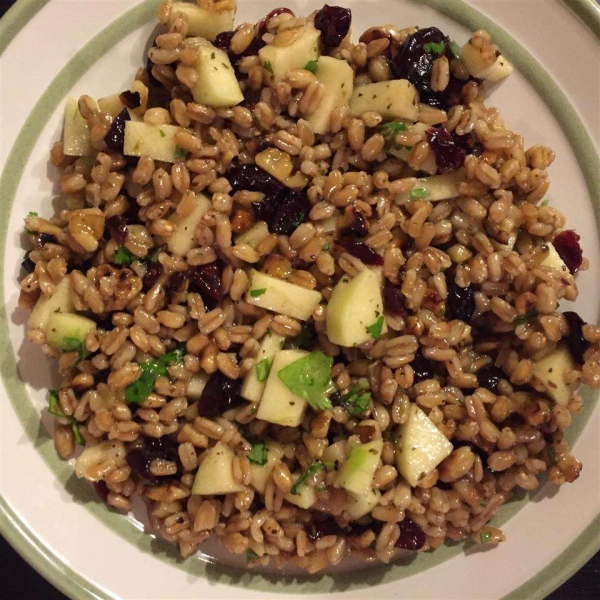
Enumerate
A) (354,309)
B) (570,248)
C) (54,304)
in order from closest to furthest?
(354,309), (54,304), (570,248)

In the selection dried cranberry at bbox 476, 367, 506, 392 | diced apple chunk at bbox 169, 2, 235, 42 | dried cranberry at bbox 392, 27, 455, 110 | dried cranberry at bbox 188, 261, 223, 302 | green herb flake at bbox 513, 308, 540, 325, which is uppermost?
dried cranberry at bbox 392, 27, 455, 110

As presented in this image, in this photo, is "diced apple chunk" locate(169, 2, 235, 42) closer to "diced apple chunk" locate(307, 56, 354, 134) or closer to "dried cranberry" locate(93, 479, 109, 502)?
"diced apple chunk" locate(307, 56, 354, 134)

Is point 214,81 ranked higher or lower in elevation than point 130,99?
higher

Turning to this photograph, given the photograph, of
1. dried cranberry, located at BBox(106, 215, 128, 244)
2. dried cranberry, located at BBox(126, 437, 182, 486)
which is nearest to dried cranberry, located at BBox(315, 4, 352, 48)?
dried cranberry, located at BBox(106, 215, 128, 244)

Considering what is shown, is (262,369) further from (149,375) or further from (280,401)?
(149,375)

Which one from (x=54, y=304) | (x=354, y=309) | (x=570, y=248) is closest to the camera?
(x=354, y=309)

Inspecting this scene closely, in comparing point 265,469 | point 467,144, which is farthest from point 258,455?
point 467,144

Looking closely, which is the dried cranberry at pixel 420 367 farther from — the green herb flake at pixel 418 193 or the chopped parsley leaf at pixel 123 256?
the chopped parsley leaf at pixel 123 256

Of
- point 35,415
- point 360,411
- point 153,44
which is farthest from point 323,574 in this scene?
point 153,44
